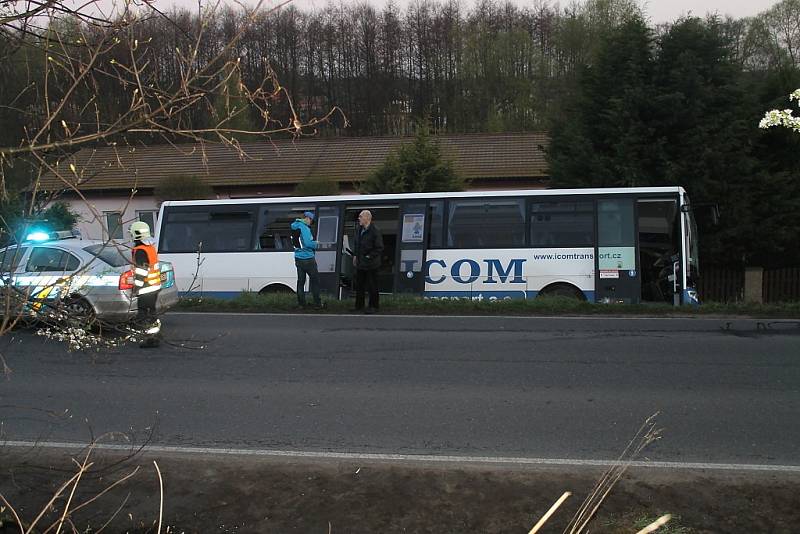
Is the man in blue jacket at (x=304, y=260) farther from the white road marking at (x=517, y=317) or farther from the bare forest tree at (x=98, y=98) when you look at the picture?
the bare forest tree at (x=98, y=98)

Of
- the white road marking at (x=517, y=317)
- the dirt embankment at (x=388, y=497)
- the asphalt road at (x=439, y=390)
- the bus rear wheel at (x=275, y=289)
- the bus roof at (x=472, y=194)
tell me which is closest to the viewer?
the dirt embankment at (x=388, y=497)

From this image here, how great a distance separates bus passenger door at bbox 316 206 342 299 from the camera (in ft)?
51.4

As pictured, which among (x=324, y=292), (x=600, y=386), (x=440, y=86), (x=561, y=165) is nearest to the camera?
(x=600, y=386)

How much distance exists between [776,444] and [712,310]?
712 cm

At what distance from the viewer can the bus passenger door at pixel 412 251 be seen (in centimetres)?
1516

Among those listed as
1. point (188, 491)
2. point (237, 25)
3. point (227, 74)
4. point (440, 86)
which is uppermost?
point (440, 86)

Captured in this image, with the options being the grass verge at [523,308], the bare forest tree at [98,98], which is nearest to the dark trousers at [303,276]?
the grass verge at [523,308]

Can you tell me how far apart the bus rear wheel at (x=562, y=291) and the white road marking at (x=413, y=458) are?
8964 millimetres

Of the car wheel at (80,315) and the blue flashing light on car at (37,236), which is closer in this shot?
the car wheel at (80,315)

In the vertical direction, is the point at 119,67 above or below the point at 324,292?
above

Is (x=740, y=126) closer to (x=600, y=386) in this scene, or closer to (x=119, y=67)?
(x=600, y=386)

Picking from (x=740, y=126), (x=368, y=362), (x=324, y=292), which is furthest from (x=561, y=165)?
(x=368, y=362)

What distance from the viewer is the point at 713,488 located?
15.0 ft

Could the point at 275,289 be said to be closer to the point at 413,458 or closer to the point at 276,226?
the point at 276,226
